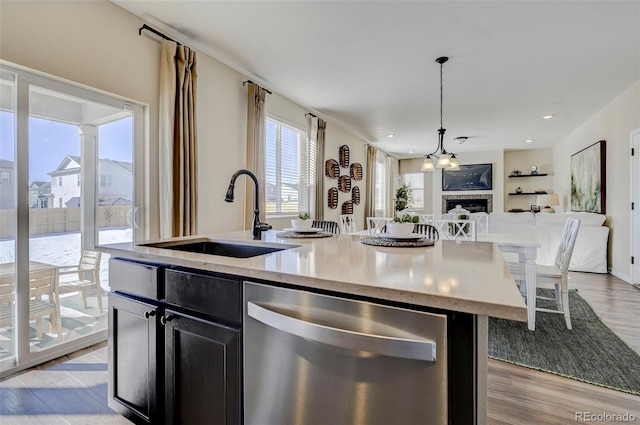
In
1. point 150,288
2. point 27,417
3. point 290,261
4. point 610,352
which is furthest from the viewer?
point 610,352

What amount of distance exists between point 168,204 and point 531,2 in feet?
11.1

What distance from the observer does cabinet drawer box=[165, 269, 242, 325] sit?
1099 millimetres

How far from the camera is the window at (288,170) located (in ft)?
14.6

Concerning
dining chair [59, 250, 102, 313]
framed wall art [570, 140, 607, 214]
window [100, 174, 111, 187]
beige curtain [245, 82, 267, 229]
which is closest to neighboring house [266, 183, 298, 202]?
beige curtain [245, 82, 267, 229]

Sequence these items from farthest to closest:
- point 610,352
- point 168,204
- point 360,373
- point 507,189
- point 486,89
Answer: point 507,189, point 486,89, point 168,204, point 610,352, point 360,373

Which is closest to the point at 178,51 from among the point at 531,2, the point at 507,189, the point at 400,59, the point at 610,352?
the point at 400,59

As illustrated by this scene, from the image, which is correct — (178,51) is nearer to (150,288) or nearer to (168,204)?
(168,204)

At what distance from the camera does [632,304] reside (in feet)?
10.9

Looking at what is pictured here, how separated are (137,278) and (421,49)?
124 inches

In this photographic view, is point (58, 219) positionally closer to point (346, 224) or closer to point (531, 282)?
point (531, 282)

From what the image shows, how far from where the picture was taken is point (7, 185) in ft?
6.74

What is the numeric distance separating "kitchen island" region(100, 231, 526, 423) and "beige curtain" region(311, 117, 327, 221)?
143 inches

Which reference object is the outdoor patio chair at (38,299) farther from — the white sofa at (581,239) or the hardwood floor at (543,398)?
the white sofa at (581,239)

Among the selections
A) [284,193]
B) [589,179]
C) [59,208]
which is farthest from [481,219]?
[59,208]
